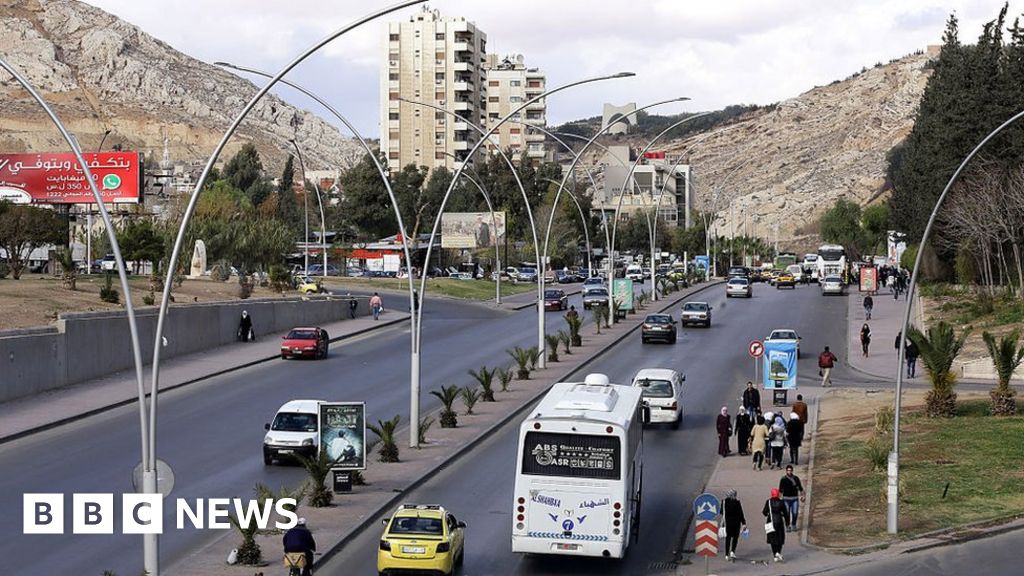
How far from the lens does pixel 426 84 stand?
179m

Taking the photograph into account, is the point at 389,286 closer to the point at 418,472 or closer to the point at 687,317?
the point at 687,317

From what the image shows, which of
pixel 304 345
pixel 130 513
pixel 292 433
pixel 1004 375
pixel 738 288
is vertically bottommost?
pixel 130 513

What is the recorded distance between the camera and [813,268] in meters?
127

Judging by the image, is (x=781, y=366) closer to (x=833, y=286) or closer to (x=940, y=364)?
(x=940, y=364)

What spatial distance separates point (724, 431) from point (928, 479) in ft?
17.7

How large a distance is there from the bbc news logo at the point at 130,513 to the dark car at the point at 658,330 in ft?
123

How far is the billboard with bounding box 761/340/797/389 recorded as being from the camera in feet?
141

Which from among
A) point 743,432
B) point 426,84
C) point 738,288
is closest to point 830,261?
point 738,288

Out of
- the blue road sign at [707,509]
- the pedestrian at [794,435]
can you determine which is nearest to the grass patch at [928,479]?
the pedestrian at [794,435]

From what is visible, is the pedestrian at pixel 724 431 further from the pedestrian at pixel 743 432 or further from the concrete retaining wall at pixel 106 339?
the concrete retaining wall at pixel 106 339

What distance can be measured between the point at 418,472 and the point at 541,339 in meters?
23.5

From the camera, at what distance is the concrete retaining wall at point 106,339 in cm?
4328

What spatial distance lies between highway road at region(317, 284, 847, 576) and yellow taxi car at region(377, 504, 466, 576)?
1022 mm

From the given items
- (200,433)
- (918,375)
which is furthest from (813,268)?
(200,433)
